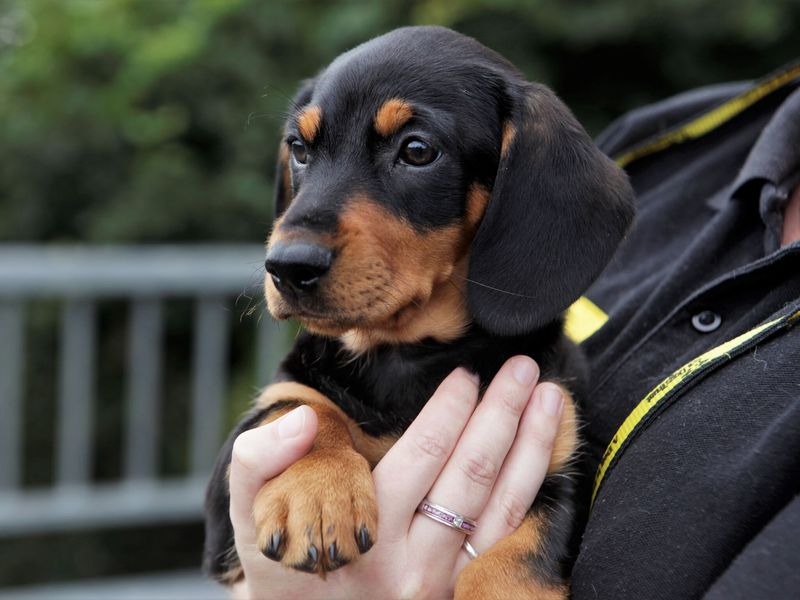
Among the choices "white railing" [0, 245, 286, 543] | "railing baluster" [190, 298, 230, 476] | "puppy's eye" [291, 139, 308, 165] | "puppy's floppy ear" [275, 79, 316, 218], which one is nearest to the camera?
"puppy's eye" [291, 139, 308, 165]

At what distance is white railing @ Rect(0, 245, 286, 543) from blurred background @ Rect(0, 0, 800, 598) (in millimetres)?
782

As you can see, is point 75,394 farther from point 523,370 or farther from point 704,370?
point 704,370

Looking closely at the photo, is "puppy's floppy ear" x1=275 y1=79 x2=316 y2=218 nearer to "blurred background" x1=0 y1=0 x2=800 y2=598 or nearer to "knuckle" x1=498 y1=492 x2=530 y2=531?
"knuckle" x1=498 y1=492 x2=530 y2=531

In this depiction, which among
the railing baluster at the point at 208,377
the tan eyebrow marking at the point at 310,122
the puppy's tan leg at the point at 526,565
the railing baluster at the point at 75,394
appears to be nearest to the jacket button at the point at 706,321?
the puppy's tan leg at the point at 526,565

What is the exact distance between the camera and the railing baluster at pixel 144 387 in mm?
5070

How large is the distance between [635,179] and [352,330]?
1065 mm

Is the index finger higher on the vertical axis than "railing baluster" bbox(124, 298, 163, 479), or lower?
higher

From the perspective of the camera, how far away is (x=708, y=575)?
1.49 metres

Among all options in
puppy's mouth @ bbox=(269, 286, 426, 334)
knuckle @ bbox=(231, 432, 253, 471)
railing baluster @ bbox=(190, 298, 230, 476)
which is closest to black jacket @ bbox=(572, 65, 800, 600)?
puppy's mouth @ bbox=(269, 286, 426, 334)

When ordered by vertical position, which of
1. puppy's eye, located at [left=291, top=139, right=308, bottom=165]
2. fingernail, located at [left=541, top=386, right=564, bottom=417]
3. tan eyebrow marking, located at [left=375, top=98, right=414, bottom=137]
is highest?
tan eyebrow marking, located at [left=375, top=98, right=414, bottom=137]

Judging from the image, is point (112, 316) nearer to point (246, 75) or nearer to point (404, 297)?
point (246, 75)

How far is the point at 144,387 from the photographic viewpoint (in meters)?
5.14

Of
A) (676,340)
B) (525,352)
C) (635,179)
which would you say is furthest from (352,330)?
(635,179)

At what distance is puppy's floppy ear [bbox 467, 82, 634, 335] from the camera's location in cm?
200
